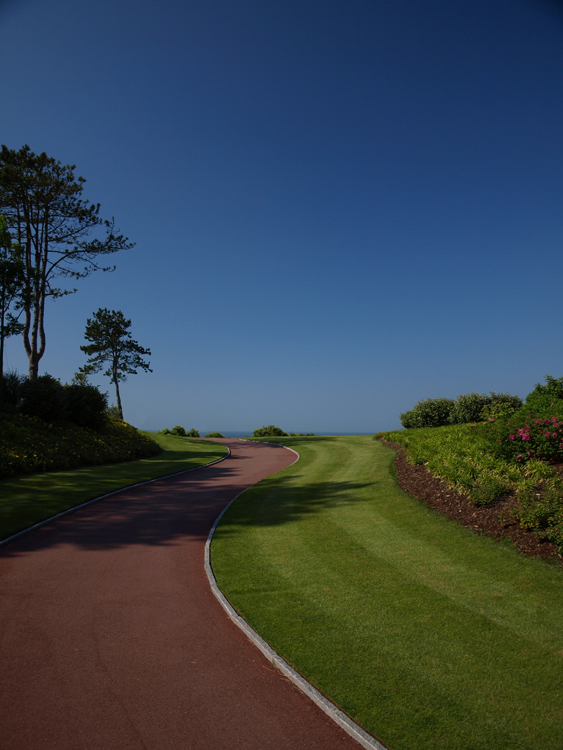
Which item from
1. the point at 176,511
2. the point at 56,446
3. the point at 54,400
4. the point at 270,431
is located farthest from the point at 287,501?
the point at 270,431

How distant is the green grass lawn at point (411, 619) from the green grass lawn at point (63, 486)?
5.28 meters

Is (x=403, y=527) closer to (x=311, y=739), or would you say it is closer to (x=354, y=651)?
(x=354, y=651)

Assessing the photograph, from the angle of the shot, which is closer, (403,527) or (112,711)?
(112,711)

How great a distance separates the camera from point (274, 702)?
445 centimetres

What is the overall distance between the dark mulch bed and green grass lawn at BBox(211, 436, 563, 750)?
10.5 inches

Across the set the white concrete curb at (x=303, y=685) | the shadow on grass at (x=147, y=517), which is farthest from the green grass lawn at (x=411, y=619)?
the shadow on grass at (x=147, y=517)

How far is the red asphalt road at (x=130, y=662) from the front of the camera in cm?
402

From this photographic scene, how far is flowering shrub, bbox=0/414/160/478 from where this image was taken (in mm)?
16969

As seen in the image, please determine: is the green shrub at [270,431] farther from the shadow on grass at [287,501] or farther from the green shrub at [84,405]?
the shadow on grass at [287,501]

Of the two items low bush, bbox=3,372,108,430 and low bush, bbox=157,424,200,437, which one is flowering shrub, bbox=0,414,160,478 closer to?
low bush, bbox=3,372,108,430

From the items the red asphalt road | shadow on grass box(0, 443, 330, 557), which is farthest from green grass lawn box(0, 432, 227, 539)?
the red asphalt road

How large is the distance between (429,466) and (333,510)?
3.34 metres

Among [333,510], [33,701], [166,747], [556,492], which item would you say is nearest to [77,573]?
[33,701]

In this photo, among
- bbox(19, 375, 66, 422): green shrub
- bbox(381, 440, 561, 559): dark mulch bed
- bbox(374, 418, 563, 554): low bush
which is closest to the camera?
bbox(381, 440, 561, 559): dark mulch bed
